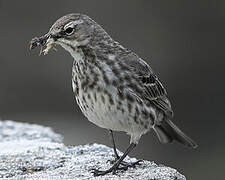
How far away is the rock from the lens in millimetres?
8617

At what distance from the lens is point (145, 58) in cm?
1795

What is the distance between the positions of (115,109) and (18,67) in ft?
31.0

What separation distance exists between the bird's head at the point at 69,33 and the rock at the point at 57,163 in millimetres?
1182

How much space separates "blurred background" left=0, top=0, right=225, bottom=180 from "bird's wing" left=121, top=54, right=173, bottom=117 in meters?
6.38

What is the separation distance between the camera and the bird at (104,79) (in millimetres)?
8859

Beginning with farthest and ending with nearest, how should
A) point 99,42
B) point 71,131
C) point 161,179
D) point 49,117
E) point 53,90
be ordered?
1. point 53,90
2. point 49,117
3. point 71,131
4. point 99,42
5. point 161,179

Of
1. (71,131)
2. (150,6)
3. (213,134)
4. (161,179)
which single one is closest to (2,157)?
(161,179)

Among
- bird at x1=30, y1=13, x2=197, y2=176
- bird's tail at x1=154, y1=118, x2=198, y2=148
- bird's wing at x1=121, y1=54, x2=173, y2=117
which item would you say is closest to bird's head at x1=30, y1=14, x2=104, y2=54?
bird at x1=30, y1=13, x2=197, y2=176

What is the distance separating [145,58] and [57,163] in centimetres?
910

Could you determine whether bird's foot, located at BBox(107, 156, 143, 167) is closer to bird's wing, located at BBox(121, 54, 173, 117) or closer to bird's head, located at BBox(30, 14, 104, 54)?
bird's wing, located at BBox(121, 54, 173, 117)

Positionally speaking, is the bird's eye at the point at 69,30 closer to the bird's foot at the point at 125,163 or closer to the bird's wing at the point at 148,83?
the bird's wing at the point at 148,83

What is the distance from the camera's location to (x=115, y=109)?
8.91 m

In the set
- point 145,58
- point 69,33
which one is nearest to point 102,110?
point 69,33

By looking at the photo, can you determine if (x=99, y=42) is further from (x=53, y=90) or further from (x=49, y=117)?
(x=53, y=90)
